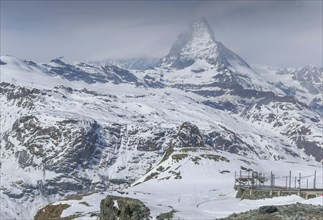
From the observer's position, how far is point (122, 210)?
Result: 8444 cm

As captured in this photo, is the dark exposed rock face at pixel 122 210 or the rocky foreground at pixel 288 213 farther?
the dark exposed rock face at pixel 122 210

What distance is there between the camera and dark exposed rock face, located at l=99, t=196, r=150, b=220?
8369 centimetres

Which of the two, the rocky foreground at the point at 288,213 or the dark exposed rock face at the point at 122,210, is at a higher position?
the rocky foreground at the point at 288,213

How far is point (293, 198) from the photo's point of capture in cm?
10750

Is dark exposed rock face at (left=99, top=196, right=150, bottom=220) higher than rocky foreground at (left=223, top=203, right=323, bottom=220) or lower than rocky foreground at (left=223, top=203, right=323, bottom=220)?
lower

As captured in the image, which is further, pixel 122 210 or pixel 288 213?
pixel 122 210

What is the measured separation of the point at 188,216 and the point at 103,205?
15314mm

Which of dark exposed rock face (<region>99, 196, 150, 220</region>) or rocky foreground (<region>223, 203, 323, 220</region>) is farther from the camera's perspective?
dark exposed rock face (<region>99, 196, 150, 220</region>)

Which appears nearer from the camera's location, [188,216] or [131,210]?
[131,210]

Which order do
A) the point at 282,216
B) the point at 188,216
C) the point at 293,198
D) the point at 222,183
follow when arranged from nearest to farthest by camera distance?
the point at 282,216 → the point at 188,216 → the point at 293,198 → the point at 222,183

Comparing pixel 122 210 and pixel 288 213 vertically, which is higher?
pixel 288 213

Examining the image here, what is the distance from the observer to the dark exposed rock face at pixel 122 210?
275 feet

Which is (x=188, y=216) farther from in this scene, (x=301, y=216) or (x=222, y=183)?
(x=222, y=183)

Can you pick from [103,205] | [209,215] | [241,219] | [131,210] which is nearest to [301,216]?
[241,219]
